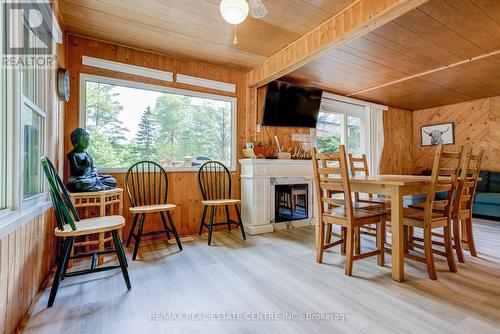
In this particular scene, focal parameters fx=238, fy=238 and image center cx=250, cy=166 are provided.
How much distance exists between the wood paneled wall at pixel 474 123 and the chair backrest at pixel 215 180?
505 centimetres

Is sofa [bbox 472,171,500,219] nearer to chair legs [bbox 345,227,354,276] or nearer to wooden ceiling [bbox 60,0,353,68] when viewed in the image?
chair legs [bbox 345,227,354,276]

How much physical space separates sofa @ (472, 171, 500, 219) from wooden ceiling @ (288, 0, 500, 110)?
5.17 feet

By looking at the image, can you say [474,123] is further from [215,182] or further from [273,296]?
[273,296]

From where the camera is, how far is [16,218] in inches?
50.3

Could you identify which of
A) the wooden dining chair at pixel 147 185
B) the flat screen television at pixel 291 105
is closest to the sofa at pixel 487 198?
the flat screen television at pixel 291 105

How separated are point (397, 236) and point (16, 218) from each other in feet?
8.20

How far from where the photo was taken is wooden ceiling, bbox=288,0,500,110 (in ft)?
7.19

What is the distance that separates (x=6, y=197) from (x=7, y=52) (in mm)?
783

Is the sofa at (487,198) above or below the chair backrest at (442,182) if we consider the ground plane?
below

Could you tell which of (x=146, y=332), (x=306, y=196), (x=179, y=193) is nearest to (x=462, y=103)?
(x=306, y=196)

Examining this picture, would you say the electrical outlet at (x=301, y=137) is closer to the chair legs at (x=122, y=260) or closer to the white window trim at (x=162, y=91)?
the white window trim at (x=162, y=91)

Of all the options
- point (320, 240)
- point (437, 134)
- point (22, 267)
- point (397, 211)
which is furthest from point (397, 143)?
point (22, 267)

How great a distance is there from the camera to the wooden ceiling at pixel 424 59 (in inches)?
86.3

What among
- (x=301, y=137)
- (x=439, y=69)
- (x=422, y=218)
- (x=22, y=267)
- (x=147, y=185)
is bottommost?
(x=22, y=267)
